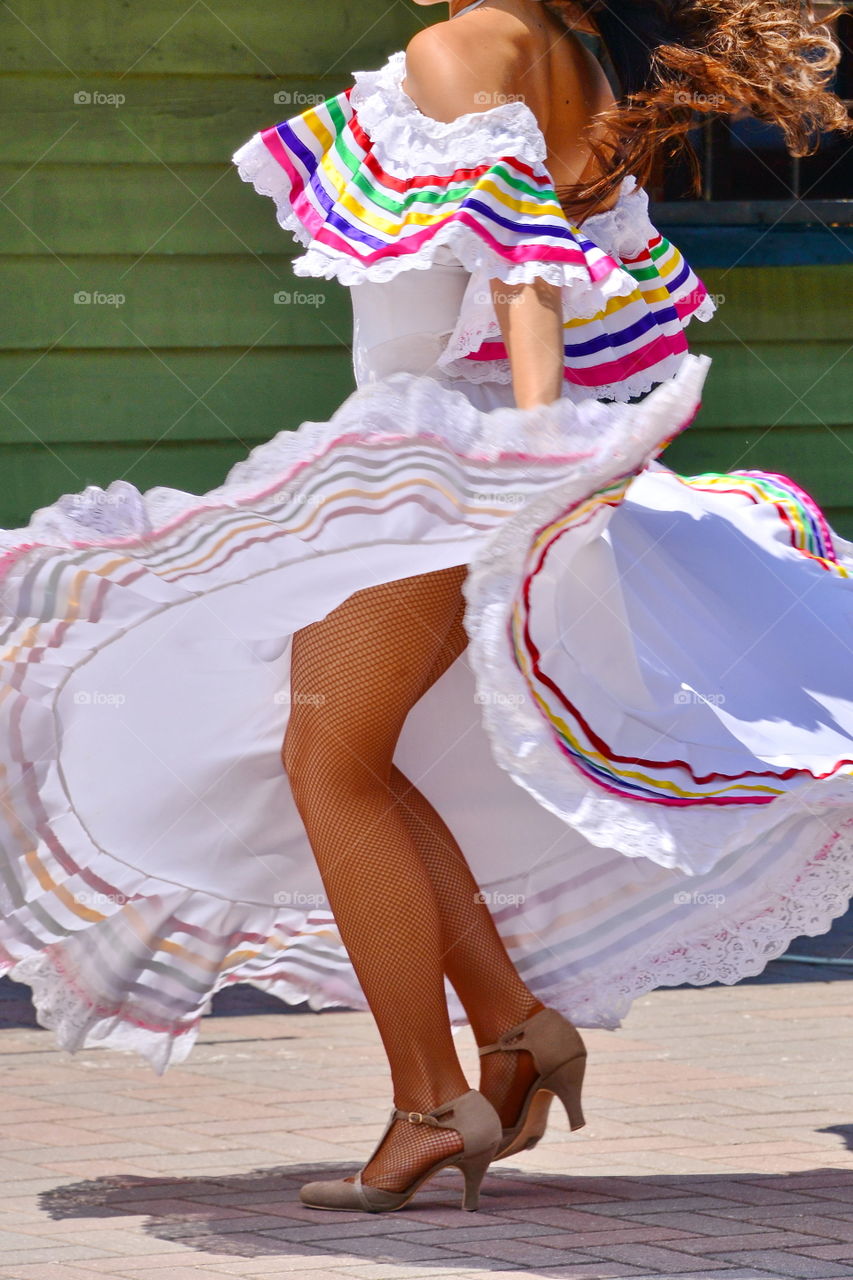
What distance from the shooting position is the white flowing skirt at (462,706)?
2521 mm

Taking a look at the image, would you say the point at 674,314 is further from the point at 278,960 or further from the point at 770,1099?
the point at 770,1099

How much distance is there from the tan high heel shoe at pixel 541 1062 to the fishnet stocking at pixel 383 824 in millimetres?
179

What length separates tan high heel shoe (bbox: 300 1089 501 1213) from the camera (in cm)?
268

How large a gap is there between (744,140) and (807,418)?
77cm

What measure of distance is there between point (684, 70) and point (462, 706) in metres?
1.03

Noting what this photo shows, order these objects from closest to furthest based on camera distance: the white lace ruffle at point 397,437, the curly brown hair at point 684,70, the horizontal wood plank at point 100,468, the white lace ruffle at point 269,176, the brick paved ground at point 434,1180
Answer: the white lace ruffle at point 397,437 < the brick paved ground at point 434,1180 < the curly brown hair at point 684,70 < the white lace ruffle at point 269,176 < the horizontal wood plank at point 100,468

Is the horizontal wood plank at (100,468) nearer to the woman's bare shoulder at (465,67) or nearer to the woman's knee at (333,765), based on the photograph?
the woman's knee at (333,765)

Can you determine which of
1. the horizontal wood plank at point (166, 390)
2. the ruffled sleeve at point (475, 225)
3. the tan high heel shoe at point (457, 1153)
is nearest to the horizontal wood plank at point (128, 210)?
the horizontal wood plank at point (166, 390)

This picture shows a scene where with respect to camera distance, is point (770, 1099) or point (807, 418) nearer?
point (770, 1099)

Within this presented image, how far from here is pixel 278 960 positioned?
123 inches

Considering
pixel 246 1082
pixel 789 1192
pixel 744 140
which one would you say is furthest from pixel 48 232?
pixel 789 1192

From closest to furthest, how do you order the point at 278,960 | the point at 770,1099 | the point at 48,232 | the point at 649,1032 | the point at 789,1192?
the point at 789,1192
the point at 278,960
the point at 770,1099
the point at 649,1032
the point at 48,232

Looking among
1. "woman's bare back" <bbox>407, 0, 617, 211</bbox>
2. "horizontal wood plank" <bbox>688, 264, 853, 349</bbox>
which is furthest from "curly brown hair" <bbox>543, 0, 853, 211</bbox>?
"horizontal wood plank" <bbox>688, 264, 853, 349</bbox>

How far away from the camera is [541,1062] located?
9.47ft
